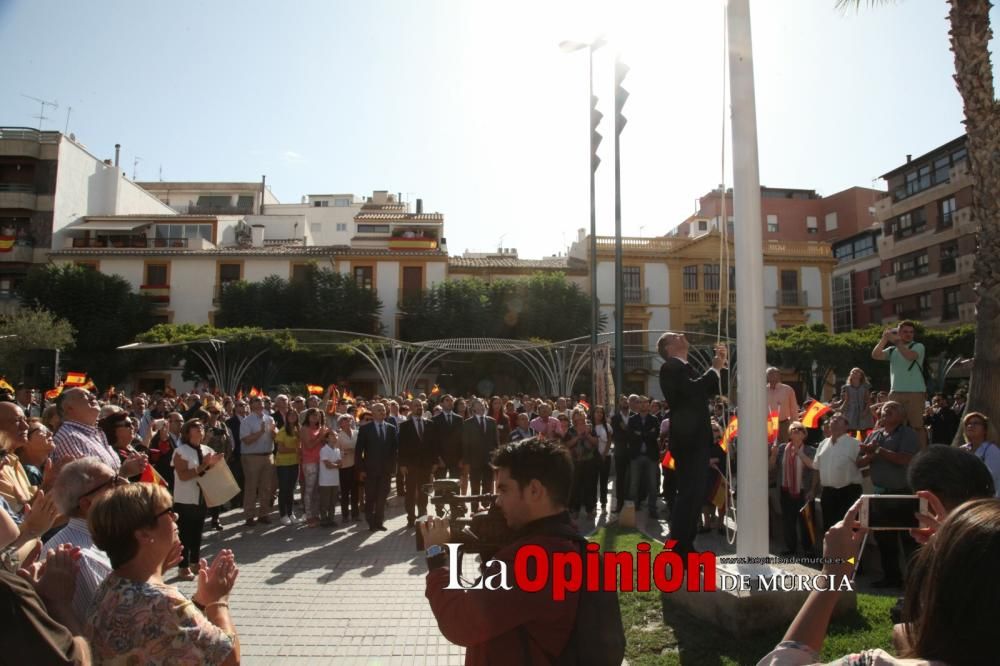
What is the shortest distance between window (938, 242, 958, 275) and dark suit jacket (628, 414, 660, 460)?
38.4 meters

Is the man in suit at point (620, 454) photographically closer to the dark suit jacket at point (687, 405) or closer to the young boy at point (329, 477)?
the young boy at point (329, 477)

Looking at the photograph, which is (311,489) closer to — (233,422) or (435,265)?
(233,422)

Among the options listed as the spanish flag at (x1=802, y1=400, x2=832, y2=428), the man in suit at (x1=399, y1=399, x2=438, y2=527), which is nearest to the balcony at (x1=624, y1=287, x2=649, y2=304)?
the man in suit at (x1=399, y1=399, x2=438, y2=527)

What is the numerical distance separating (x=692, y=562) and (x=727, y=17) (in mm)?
3985

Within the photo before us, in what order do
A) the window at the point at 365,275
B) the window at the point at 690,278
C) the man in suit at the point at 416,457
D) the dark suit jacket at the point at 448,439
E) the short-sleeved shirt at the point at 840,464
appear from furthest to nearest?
1. the window at the point at 690,278
2. the window at the point at 365,275
3. the dark suit jacket at the point at 448,439
4. the man in suit at the point at 416,457
5. the short-sleeved shirt at the point at 840,464

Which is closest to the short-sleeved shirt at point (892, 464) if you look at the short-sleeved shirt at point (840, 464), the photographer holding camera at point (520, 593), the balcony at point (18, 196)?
the short-sleeved shirt at point (840, 464)

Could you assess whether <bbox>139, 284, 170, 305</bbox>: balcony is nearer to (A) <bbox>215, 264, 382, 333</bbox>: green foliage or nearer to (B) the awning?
(A) <bbox>215, 264, 382, 333</bbox>: green foliage

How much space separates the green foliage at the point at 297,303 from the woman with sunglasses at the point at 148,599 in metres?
39.9

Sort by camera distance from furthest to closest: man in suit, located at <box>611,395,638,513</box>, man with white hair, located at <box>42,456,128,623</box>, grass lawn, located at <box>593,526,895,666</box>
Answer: man in suit, located at <box>611,395,638,513</box> → grass lawn, located at <box>593,526,895,666</box> → man with white hair, located at <box>42,456,128,623</box>

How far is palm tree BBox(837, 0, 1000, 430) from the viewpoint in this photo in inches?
357

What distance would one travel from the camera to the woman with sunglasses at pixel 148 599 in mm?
2344

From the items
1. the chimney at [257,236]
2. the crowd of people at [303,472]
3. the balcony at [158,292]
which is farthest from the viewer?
the chimney at [257,236]

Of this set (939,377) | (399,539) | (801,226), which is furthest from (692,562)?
(801,226)

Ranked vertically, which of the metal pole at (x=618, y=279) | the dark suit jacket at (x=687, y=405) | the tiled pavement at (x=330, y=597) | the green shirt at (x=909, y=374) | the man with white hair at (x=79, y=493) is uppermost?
the metal pole at (x=618, y=279)
